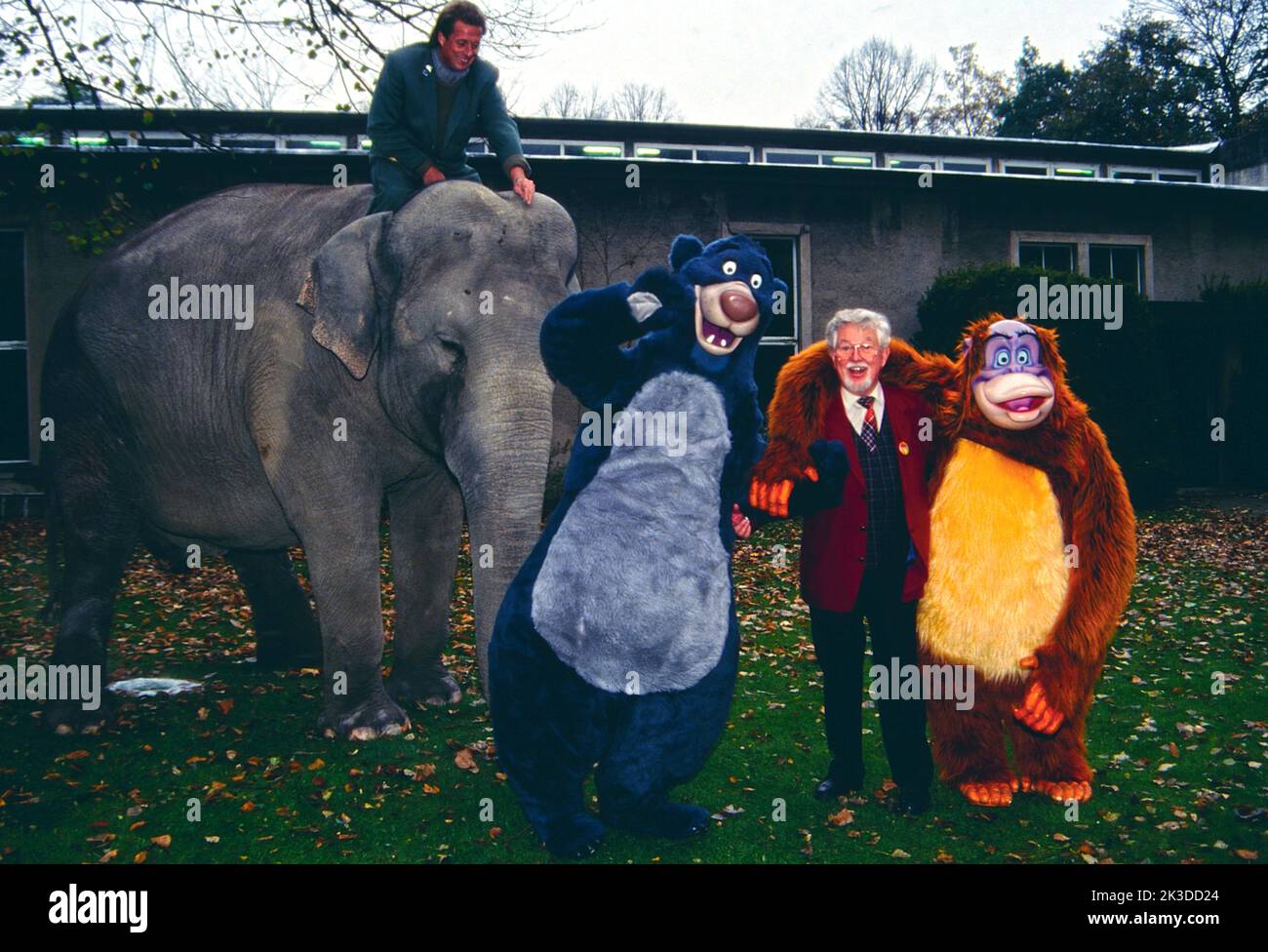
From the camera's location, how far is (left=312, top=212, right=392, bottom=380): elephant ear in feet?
15.2

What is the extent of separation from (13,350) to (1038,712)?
40.3 feet

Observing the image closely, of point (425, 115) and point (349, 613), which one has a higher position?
point (425, 115)

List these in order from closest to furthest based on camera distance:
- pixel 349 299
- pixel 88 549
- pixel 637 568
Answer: pixel 637 568 < pixel 349 299 < pixel 88 549

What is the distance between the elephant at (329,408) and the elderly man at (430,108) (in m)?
0.29

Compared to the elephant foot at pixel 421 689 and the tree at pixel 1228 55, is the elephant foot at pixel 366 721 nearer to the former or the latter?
the elephant foot at pixel 421 689

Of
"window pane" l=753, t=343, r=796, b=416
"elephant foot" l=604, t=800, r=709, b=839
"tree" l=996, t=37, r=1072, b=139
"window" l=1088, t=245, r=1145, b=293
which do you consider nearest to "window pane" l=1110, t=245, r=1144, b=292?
"window" l=1088, t=245, r=1145, b=293

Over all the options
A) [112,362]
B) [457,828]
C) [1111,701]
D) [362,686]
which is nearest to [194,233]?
[112,362]

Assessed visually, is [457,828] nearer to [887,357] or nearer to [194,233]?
[887,357]

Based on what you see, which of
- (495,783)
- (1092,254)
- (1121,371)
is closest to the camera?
(495,783)

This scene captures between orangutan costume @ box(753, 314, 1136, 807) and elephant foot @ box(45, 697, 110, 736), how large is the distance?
3.82m

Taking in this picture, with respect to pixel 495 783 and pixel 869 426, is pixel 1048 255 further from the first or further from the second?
pixel 495 783

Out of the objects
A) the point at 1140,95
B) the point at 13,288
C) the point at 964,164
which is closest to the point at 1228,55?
the point at 1140,95

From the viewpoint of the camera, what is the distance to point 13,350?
40.0 ft
